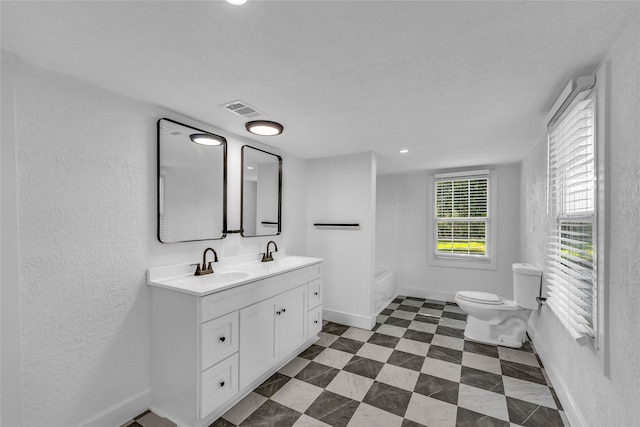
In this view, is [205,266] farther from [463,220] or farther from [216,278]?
[463,220]

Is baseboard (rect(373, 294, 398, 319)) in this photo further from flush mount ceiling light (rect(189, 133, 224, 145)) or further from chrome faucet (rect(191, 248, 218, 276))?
flush mount ceiling light (rect(189, 133, 224, 145))

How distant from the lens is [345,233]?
360 cm

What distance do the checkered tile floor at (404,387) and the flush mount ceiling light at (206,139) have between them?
2095 millimetres

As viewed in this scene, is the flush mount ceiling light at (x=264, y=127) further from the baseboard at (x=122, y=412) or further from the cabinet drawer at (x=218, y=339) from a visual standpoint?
the baseboard at (x=122, y=412)

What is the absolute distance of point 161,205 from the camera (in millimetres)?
2143

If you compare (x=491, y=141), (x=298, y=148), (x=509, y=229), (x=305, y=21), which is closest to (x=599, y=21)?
(x=305, y=21)

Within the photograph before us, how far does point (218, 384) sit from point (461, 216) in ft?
13.3

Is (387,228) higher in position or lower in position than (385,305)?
higher

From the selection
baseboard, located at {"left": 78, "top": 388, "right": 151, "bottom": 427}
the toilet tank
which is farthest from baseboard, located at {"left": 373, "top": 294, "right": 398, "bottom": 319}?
baseboard, located at {"left": 78, "top": 388, "right": 151, "bottom": 427}

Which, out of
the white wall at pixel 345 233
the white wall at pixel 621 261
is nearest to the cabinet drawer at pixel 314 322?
the white wall at pixel 345 233

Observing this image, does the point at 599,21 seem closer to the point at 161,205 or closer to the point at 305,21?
the point at 305,21

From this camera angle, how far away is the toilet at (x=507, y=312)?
2.84 metres

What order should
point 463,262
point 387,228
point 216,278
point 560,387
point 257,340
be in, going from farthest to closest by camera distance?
point 387,228 < point 463,262 < point 216,278 < point 257,340 < point 560,387

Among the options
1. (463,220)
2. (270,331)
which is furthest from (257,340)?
(463,220)
